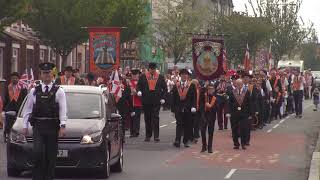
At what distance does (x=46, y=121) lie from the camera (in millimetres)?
11938

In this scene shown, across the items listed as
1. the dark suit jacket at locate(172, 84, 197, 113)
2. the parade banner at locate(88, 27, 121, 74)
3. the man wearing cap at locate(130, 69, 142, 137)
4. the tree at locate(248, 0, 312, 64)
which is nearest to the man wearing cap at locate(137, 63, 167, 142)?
the man wearing cap at locate(130, 69, 142, 137)

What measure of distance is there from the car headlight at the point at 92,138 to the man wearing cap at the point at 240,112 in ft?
22.5

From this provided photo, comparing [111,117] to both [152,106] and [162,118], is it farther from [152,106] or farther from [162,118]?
[162,118]

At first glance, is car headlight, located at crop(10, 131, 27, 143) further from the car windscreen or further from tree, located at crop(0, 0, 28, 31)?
tree, located at crop(0, 0, 28, 31)

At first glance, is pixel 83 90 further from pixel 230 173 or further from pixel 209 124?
pixel 209 124

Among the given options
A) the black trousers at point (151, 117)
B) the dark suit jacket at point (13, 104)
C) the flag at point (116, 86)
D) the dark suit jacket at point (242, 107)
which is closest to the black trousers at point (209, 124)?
the dark suit jacket at point (242, 107)

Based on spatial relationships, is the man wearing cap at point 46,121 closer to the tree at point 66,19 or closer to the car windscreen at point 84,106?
the car windscreen at point 84,106

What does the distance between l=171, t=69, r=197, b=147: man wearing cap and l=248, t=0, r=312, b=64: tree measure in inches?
2055

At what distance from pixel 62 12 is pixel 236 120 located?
687 inches

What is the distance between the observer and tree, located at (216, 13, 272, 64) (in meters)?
58.9

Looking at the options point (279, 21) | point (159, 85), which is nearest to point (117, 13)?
point (159, 85)

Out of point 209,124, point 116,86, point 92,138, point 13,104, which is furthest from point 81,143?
point 116,86

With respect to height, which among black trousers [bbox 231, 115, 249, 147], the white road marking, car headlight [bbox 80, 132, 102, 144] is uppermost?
car headlight [bbox 80, 132, 102, 144]

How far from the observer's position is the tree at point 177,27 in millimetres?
59812
